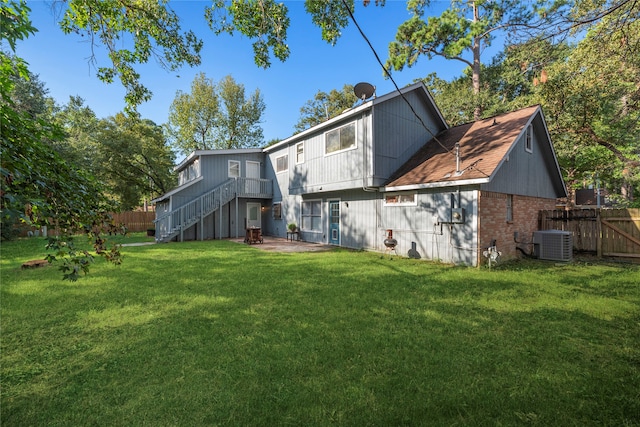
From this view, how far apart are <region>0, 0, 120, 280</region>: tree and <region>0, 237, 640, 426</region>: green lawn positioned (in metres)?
1.31

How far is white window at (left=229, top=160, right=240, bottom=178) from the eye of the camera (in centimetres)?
1792

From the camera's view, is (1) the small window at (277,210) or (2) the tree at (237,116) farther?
(2) the tree at (237,116)

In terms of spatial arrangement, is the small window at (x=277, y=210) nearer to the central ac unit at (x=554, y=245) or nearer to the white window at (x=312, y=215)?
the white window at (x=312, y=215)

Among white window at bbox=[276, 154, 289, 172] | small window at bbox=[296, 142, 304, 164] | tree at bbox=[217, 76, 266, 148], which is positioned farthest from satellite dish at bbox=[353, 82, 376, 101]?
tree at bbox=[217, 76, 266, 148]

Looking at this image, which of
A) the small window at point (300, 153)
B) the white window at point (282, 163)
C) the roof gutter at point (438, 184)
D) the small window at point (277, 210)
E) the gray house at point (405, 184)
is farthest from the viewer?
the small window at point (277, 210)

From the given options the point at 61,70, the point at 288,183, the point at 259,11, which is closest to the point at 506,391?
the point at 259,11

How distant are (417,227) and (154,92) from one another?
883cm

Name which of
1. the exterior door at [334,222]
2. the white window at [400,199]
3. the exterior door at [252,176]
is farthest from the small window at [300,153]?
the white window at [400,199]

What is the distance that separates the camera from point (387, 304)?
4.87m

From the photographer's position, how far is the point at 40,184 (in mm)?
1939

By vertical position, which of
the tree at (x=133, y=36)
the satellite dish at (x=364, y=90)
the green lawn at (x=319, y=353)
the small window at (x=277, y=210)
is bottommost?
the green lawn at (x=319, y=353)

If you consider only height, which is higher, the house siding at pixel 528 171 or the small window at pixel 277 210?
the house siding at pixel 528 171

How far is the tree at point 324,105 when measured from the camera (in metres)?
30.7

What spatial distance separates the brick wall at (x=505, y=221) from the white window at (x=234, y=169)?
47.8 feet
